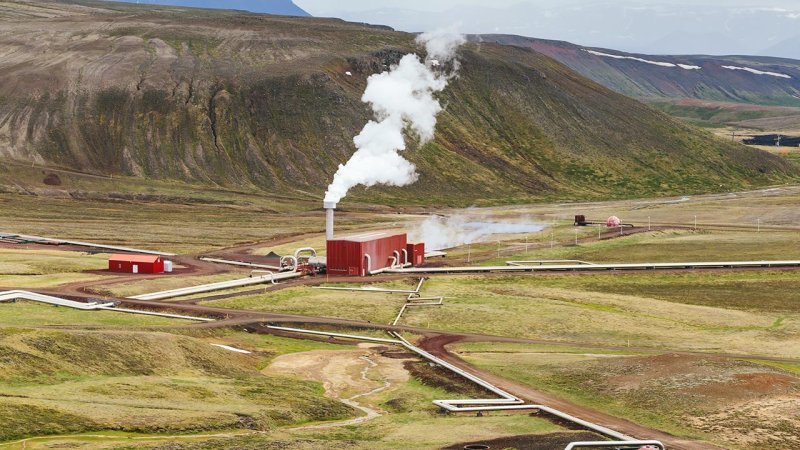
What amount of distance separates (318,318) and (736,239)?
87.8m

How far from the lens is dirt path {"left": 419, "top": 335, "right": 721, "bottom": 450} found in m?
60.0

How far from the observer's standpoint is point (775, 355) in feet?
294

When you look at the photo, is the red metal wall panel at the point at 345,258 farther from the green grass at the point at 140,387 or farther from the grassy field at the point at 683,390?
the green grass at the point at 140,387

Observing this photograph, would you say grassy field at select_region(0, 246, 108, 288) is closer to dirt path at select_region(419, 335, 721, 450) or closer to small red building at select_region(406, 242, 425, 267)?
small red building at select_region(406, 242, 425, 267)

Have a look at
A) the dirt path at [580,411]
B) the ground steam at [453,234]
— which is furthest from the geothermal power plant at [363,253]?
the dirt path at [580,411]

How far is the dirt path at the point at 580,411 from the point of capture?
197 feet

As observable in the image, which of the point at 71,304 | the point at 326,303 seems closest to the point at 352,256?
the point at 326,303

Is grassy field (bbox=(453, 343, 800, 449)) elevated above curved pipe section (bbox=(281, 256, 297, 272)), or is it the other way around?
curved pipe section (bbox=(281, 256, 297, 272))

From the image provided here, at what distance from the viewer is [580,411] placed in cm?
6738

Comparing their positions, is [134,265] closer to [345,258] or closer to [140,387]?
[345,258]

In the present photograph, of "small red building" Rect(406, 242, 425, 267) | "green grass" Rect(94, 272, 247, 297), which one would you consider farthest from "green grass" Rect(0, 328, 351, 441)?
"small red building" Rect(406, 242, 425, 267)

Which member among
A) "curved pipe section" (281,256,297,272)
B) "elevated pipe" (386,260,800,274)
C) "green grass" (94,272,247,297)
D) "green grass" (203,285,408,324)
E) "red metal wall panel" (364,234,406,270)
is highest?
"red metal wall panel" (364,234,406,270)

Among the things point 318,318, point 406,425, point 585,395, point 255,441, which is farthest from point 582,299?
point 255,441

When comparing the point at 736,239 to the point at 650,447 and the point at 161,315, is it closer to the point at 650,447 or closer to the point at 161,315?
the point at 161,315
